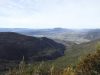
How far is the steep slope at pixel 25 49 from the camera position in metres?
62.9

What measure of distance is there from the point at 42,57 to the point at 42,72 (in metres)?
53.2

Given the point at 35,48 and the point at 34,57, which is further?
the point at 35,48

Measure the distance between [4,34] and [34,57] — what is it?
24666 mm

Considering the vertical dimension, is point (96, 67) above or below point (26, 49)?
above

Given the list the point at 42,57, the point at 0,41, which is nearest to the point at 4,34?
the point at 0,41

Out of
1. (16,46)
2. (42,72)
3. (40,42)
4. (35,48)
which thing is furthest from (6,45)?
(42,72)

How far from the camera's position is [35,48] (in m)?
73.5

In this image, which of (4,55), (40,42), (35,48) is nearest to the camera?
(4,55)

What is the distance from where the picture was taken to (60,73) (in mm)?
7898

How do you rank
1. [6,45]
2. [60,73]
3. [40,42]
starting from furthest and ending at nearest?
[40,42]
[6,45]
[60,73]

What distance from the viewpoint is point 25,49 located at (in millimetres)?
69812

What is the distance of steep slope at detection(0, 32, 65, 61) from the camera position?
206 ft

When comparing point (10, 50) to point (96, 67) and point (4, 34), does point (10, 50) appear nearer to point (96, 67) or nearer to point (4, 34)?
point (4, 34)

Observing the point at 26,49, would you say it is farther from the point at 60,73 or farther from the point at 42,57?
the point at 60,73
